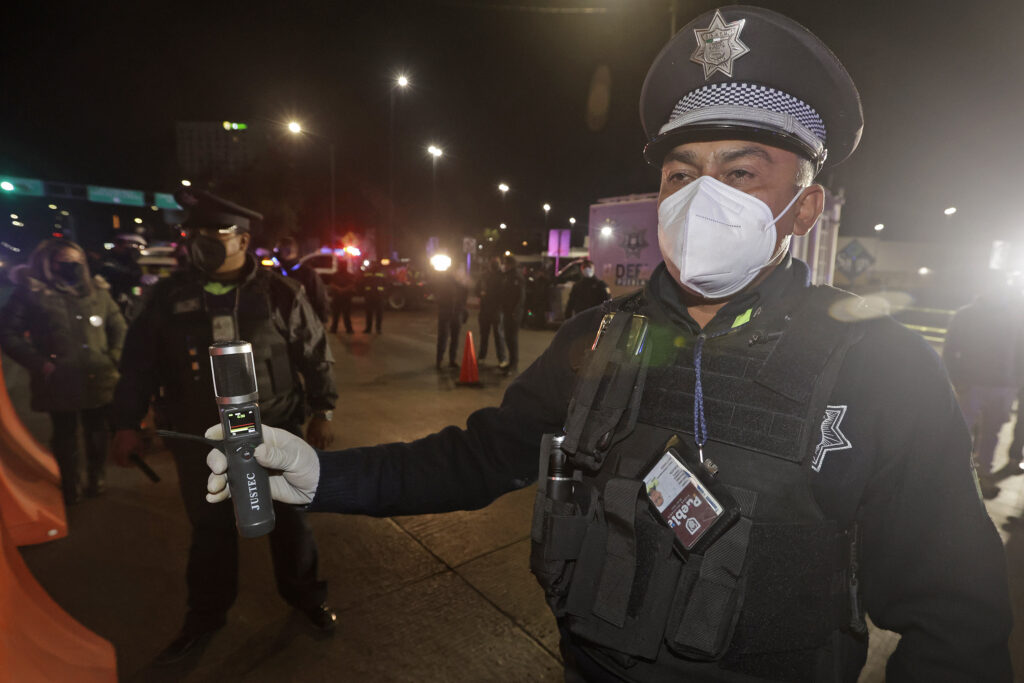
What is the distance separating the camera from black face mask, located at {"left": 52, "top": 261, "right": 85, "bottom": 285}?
4.16 metres

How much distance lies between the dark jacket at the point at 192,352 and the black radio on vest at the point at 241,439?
59.4 inches

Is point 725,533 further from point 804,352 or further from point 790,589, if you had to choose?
point 804,352

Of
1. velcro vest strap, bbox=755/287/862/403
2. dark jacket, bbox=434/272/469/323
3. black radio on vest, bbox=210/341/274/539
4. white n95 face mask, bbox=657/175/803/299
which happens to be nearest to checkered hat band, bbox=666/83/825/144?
white n95 face mask, bbox=657/175/803/299

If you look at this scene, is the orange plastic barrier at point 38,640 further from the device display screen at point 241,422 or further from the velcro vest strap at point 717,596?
the velcro vest strap at point 717,596

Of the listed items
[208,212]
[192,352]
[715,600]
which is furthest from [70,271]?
[715,600]

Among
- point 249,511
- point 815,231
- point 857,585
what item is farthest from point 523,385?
point 815,231

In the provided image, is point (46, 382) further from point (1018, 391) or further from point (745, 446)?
point (1018, 391)

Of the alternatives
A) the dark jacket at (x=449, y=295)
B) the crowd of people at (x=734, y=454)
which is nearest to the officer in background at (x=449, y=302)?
the dark jacket at (x=449, y=295)

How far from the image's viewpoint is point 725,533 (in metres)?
1.11

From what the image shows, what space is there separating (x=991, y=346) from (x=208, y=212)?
21.4 ft

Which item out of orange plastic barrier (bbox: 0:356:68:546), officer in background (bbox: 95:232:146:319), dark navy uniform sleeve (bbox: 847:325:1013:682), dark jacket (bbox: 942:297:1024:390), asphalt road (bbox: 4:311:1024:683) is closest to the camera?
dark navy uniform sleeve (bbox: 847:325:1013:682)

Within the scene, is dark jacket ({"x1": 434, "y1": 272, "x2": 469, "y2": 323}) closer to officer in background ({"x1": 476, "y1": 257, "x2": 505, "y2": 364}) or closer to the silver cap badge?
officer in background ({"x1": 476, "y1": 257, "x2": 505, "y2": 364})

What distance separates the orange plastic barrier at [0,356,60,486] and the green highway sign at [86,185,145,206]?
61.9 metres

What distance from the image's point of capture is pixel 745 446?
1162mm
